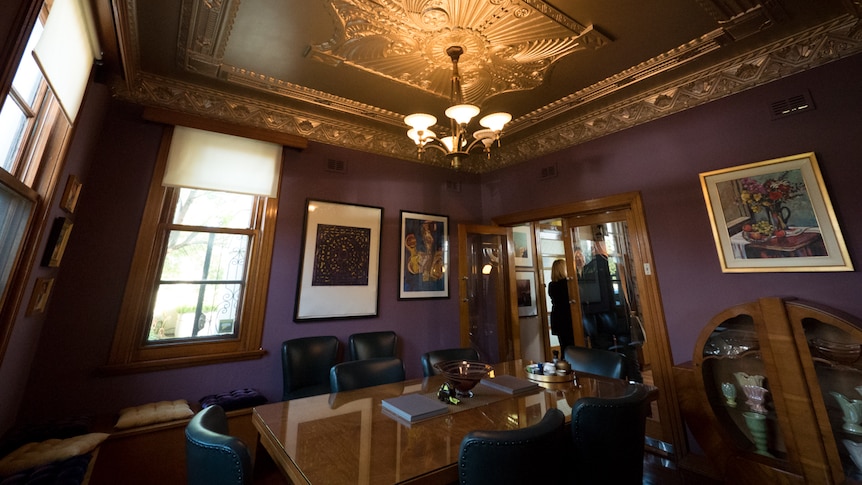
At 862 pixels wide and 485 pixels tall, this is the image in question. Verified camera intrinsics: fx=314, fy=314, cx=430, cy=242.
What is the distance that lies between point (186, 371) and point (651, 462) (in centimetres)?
370

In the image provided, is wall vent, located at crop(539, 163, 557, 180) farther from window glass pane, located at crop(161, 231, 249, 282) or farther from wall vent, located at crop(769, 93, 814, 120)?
window glass pane, located at crop(161, 231, 249, 282)

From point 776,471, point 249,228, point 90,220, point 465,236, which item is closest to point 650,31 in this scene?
point 465,236

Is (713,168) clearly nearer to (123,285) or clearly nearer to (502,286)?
(502,286)

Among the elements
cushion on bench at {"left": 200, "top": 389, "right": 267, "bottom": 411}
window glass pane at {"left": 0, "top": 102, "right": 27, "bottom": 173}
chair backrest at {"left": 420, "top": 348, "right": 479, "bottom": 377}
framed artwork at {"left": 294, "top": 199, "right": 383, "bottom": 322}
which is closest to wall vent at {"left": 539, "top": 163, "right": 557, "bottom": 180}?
framed artwork at {"left": 294, "top": 199, "right": 383, "bottom": 322}

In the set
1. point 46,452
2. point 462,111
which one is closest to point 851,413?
point 462,111

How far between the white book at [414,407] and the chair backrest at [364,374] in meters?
0.42

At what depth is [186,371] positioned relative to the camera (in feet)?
8.02

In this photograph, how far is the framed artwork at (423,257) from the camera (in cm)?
359

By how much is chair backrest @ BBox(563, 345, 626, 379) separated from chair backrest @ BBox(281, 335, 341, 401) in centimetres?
197

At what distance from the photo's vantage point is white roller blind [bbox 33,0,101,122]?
136 cm

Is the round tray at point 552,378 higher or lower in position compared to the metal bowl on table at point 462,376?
lower

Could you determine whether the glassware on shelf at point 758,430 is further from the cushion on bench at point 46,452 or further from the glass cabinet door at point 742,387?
the cushion on bench at point 46,452

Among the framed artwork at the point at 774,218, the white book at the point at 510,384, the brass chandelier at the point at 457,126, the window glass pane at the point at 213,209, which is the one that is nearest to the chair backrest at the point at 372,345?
the white book at the point at 510,384

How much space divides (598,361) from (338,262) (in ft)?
7.93
